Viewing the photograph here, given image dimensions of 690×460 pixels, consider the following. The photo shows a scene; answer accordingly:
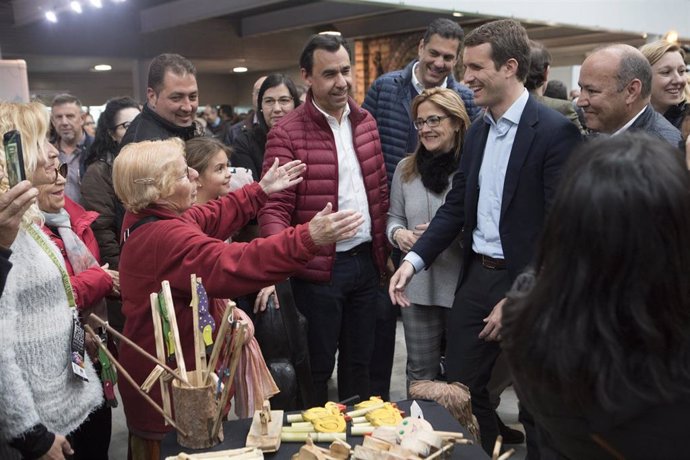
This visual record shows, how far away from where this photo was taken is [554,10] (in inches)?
274

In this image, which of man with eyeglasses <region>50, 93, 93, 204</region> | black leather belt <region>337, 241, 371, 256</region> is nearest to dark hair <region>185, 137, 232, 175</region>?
black leather belt <region>337, 241, 371, 256</region>

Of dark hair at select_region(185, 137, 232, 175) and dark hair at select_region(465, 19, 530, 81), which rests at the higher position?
dark hair at select_region(465, 19, 530, 81)

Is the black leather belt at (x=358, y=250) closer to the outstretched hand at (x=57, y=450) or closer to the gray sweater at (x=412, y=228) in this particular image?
the gray sweater at (x=412, y=228)

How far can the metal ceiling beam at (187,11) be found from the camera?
746 cm

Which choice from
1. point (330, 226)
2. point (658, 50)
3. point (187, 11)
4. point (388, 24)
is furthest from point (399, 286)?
point (388, 24)

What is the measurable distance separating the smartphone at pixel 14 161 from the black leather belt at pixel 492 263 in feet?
5.26

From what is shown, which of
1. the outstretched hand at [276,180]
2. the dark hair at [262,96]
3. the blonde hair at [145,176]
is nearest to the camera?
the blonde hair at [145,176]

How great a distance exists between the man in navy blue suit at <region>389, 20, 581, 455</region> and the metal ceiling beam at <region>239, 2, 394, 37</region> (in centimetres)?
512

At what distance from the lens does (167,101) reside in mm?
3068

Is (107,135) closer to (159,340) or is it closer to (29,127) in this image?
(29,127)

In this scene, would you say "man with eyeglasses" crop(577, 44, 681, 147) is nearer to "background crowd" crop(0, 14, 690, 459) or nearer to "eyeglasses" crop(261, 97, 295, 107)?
"background crowd" crop(0, 14, 690, 459)

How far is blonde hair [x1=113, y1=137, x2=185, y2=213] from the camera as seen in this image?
2076 mm

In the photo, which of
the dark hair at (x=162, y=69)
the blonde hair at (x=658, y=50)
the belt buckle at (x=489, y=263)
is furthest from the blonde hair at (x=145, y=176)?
the blonde hair at (x=658, y=50)

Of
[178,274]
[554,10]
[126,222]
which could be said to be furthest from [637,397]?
[554,10]
